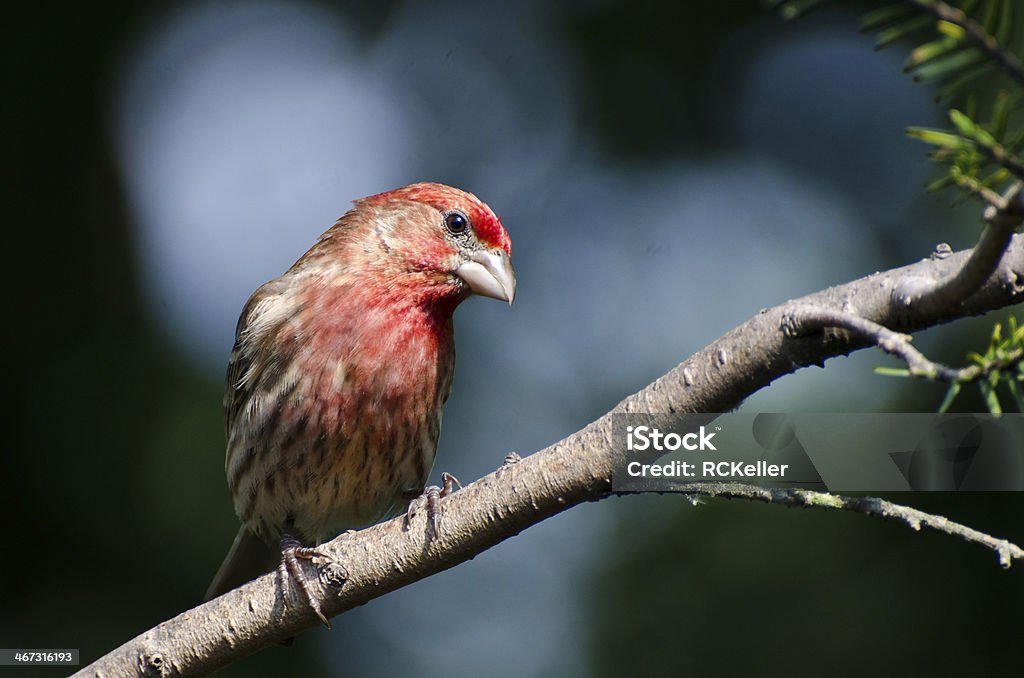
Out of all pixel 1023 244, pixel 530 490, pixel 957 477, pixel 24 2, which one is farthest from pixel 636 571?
pixel 24 2

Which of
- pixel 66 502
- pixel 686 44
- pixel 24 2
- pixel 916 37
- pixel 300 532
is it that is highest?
pixel 24 2

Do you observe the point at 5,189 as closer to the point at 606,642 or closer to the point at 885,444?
the point at 606,642

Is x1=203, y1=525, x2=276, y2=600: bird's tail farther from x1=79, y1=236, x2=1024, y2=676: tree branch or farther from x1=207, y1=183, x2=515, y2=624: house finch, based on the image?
x1=79, y1=236, x2=1024, y2=676: tree branch

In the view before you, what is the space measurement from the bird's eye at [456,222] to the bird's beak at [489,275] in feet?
0.47

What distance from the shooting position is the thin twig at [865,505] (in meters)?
2.14

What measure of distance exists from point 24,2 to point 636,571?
5064 mm

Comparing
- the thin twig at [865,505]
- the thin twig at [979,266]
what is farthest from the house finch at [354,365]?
the thin twig at [979,266]

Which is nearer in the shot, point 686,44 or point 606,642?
point 606,642

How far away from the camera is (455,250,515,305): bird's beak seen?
442 centimetres

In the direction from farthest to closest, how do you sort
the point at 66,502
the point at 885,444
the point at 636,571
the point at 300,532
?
the point at 66,502 < the point at 636,571 < the point at 300,532 < the point at 885,444

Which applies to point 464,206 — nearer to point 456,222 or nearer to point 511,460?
point 456,222

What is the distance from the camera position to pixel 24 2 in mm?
6578

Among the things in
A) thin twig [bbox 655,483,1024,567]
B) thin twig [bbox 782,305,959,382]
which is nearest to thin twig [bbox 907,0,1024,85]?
thin twig [bbox 782,305,959,382]

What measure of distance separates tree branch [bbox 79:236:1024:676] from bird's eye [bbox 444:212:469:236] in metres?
1.74
